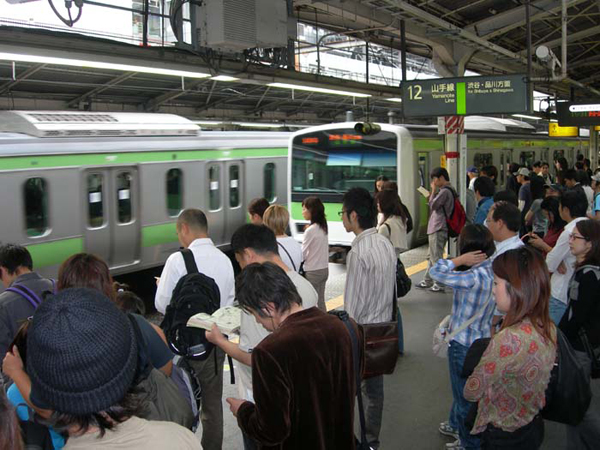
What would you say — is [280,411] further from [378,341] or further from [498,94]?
[498,94]

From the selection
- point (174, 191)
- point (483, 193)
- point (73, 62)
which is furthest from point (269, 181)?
point (73, 62)

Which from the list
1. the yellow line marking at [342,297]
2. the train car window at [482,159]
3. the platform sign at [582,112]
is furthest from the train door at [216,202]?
the platform sign at [582,112]

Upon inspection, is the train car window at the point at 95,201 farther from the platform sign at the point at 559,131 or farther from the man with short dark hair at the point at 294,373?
the platform sign at the point at 559,131

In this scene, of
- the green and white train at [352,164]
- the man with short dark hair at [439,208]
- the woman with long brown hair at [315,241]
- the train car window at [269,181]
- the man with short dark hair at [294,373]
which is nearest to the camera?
the man with short dark hair at [294,373]

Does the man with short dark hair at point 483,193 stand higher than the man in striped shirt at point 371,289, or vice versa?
the man with short dark hair at point 483,193

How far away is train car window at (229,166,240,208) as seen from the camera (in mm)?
11078

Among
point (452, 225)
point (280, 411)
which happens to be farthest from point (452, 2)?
point (280, 411)

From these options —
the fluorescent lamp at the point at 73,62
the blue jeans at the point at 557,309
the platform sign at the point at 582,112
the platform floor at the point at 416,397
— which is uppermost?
the platform sign at the point at 582,112

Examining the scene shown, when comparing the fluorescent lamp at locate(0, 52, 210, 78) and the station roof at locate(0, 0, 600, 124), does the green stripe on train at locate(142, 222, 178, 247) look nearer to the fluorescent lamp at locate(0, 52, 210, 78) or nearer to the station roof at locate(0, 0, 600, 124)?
the station roof at locate(0, 0, 600, 124)

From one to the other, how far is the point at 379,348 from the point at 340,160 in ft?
25.8

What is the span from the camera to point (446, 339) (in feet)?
12.7

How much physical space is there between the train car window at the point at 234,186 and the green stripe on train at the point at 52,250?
3.47m

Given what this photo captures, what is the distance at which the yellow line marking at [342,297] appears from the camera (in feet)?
26.3

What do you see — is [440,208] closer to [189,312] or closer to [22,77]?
[189,312]
